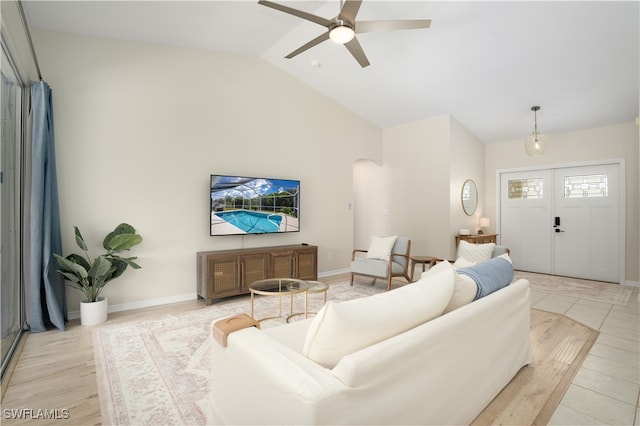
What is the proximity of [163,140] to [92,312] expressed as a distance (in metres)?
2.09

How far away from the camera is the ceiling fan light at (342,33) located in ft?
8.84

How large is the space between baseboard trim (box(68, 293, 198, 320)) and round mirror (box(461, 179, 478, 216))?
487cm

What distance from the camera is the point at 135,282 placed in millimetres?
3885

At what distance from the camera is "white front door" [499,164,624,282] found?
5.39 meters

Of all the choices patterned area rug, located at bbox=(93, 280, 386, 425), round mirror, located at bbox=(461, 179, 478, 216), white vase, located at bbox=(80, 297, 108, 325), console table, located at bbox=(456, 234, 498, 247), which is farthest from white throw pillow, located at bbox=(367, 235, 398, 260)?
white vase, located at bbox=(80, 297, 108, 325)

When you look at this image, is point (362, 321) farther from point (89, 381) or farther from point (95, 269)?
point (95, 269)

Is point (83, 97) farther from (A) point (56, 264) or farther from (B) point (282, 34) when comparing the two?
(B) point (282, 34)

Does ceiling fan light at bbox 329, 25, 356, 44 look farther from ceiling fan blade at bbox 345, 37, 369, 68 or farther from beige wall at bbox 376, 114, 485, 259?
beige wall at bbox 376, 114, 485, 259

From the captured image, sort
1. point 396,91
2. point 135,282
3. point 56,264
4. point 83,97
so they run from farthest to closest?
point 396,91 → point 135,282 → point 83,97 → point 56,264

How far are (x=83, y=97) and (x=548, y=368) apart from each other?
5.11m

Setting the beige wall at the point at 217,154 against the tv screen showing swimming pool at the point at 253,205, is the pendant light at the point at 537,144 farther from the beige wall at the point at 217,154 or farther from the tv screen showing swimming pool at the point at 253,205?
the tv screen showing swimming pool at the point at 253,205

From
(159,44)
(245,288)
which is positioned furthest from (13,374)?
(159,44)

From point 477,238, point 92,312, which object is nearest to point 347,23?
point 92,312

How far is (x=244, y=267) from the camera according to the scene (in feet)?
14.2
